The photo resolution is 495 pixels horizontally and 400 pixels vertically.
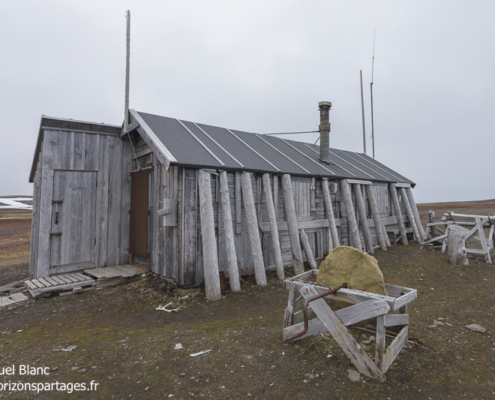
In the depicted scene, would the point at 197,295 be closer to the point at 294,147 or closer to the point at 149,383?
the point at 149,383

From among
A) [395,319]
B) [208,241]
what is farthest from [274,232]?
[395,319]

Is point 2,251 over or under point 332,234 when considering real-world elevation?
under

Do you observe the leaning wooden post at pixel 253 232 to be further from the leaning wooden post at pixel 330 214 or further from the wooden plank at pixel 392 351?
the wooden plank at pixel 392 351

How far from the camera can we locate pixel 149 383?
315 cm

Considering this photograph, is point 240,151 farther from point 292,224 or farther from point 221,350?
point 221,350

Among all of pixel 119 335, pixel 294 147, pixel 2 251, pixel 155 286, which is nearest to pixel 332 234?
pixel 294 147

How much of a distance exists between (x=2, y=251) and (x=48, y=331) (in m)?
10.8

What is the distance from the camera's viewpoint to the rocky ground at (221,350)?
3.02 metres

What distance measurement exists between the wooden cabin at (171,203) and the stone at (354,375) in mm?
3310

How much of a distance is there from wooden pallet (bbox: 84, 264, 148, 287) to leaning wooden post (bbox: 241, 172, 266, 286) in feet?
9.82

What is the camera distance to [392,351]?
10.6 ft

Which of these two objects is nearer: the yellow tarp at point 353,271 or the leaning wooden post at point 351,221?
the yellow tarp at point 353,271

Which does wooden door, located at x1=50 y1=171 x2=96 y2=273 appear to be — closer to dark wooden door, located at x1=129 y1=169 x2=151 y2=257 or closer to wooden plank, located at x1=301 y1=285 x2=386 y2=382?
dark wooden door, located at x1=129 y1=169 x2=151 y2=257

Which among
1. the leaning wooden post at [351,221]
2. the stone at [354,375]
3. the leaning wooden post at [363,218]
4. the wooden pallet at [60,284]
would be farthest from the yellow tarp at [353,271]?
the leaning wooden post at [363,218]
